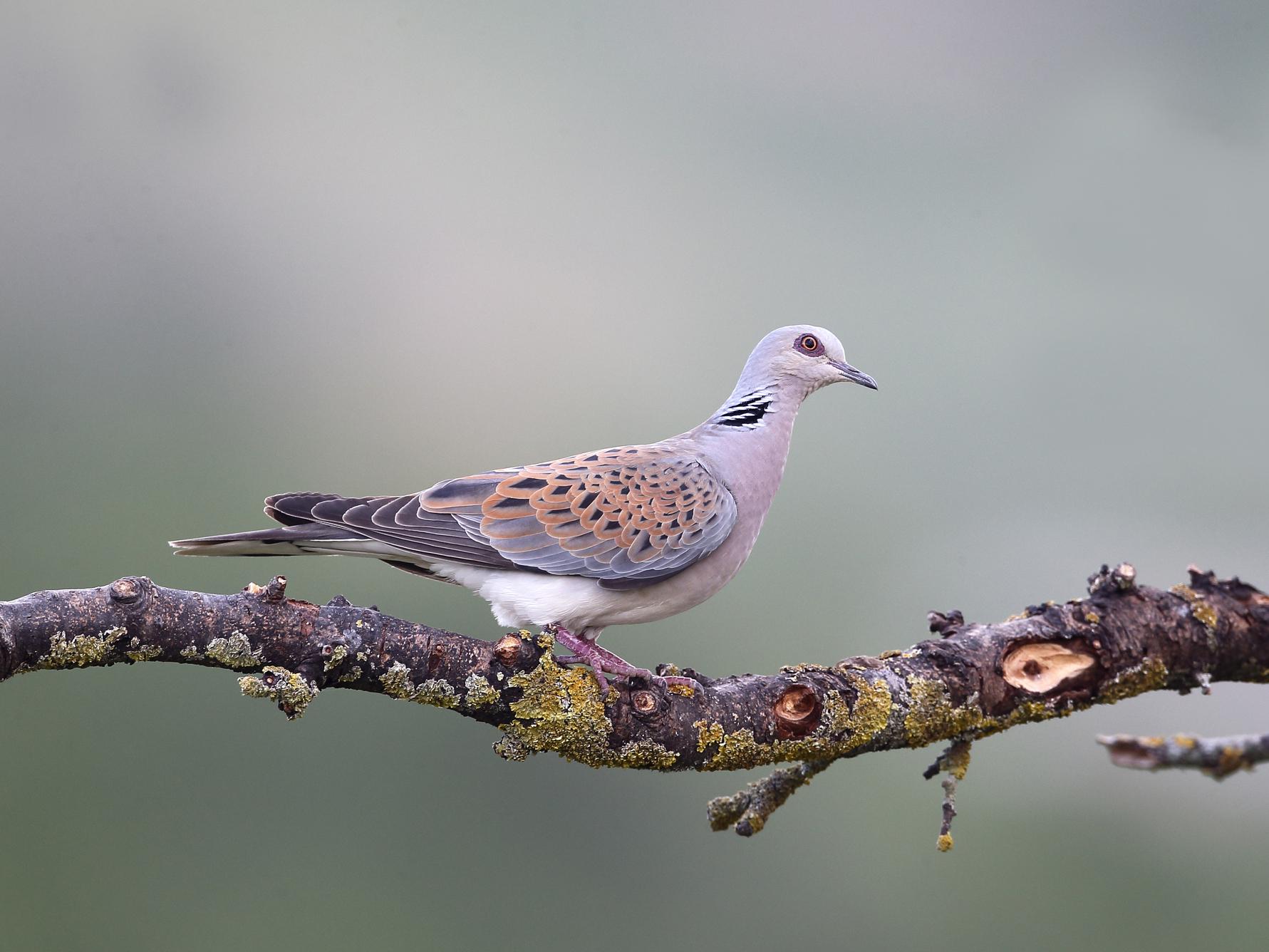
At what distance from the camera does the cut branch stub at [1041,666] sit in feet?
9.37

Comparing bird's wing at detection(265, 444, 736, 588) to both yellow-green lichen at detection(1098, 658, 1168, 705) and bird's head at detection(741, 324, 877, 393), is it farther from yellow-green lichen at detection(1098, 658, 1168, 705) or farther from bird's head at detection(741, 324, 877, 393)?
yellow-green lichen at detection(1098, 658, 1168, 705)

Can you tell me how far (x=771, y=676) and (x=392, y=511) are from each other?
1126mm

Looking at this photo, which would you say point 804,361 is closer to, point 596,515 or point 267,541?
point 596,515

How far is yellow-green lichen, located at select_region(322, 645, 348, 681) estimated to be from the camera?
90.7 inches

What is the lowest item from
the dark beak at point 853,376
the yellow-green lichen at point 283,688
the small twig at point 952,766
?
the small twig at point 952,766

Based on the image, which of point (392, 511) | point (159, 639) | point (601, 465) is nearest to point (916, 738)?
point (601, 465)

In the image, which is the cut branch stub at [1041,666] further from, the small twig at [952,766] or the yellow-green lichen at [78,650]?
the yellow-green lichen at [78,650]

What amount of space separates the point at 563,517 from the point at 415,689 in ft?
2.60

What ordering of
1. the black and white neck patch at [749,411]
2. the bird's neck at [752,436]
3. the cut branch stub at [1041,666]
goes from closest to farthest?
the cut branch stub at [1041,666] → the bird's neck at [752,436] → the black and white neck patch at [749,411]

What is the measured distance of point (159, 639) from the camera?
2201 mm

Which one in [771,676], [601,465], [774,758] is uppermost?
[601,465]

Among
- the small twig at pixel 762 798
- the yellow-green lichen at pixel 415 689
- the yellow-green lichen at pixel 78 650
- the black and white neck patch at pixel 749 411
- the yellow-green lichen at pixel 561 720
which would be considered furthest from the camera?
the black and white neck patch at pixel 749 411

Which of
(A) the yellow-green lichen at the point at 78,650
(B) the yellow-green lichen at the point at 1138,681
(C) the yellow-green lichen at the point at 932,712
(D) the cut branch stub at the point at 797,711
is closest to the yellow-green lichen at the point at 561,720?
(D) the cut branch stub at the point at 797,711

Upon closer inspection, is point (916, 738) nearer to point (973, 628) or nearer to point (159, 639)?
point (973, 628)
